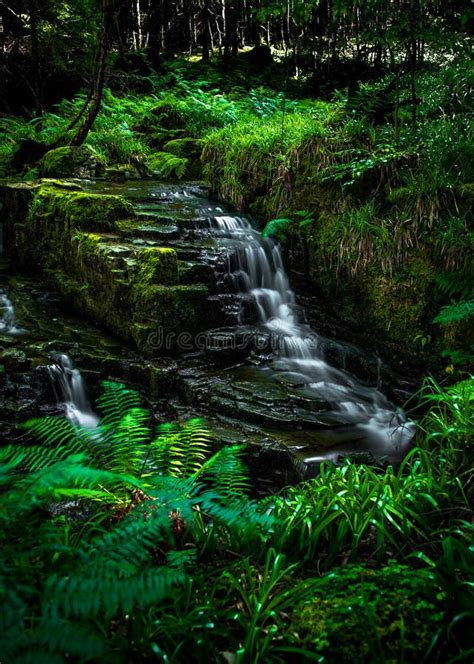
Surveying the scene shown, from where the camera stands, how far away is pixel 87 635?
1.28m

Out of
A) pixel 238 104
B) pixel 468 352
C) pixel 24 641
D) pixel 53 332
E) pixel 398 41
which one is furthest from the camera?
pixel 238 104

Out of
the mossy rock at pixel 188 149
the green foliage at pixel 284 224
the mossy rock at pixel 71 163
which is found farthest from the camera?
the mossy rock at pixel 188 149

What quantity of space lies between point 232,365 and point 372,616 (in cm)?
427

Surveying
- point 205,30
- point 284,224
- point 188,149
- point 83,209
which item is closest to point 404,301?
point 284,224

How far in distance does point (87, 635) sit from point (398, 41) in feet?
25.2

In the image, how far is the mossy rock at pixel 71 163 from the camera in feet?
28.5

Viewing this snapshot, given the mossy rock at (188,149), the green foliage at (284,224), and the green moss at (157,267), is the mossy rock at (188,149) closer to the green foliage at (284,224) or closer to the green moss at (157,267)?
the green foliage at (284,224)

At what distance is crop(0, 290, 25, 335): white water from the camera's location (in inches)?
235

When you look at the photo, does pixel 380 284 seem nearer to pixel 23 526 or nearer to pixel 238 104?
pixel 23 526

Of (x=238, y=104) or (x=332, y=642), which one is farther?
(x=238, y=104)

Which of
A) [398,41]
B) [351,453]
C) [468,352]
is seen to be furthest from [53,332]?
[398,41]

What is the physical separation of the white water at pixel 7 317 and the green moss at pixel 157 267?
1642mm

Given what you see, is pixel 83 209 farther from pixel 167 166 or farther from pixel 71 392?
pixel 167 166

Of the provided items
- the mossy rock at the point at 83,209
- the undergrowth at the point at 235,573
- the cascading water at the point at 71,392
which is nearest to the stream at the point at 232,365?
the cascading water at the point at 71,392
